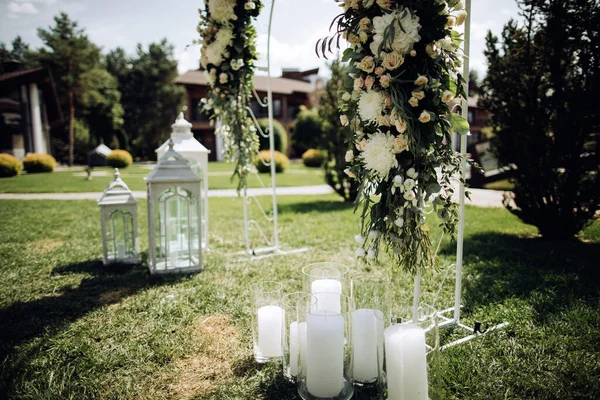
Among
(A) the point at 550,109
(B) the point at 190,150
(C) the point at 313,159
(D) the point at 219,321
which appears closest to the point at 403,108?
(D) the point at 219,321

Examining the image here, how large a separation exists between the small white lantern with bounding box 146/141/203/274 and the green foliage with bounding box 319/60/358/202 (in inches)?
210

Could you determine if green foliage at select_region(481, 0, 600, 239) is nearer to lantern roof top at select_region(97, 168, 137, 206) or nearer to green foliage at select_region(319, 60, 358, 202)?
green foliage at select_region(319, 60, 358, 202)

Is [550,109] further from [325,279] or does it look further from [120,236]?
[120,236]

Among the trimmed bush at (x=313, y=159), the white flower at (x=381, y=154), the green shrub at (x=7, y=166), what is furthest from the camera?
the trimmed bush at (x=313, y=159)

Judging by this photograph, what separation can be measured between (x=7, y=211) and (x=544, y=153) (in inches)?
415

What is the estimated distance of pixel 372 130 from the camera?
7.32 ft

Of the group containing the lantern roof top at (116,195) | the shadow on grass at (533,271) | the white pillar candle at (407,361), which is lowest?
the shadow on grass at (533,271)

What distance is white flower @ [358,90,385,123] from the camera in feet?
6.80

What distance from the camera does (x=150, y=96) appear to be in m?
38.9

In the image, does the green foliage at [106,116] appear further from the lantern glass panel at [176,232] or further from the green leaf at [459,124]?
the green leaf at [459,124]

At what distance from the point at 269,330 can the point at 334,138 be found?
292 inches

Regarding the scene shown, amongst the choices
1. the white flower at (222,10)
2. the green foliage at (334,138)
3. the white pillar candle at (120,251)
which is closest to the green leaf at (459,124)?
the white flower at (222,10)

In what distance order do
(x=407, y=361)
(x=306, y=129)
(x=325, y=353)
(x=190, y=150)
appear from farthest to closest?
(x=306, y=129) < (x=190, y=150) < (x=325, y=353) < (x=407, y=361)

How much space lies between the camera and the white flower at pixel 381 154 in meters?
2.07
